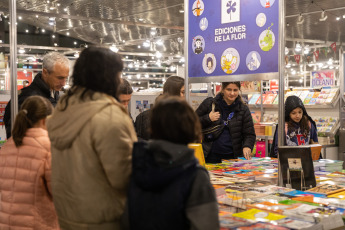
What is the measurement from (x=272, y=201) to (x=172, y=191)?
1.02m

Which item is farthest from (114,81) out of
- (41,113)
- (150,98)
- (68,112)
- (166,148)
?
(150,98)

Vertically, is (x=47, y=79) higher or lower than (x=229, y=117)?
higher

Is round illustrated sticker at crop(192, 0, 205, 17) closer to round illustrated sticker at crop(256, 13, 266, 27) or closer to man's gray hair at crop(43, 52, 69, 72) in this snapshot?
round illustrated sticker at crop(256, 13, 266, 27)

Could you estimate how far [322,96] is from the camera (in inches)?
305

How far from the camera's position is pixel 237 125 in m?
4.07

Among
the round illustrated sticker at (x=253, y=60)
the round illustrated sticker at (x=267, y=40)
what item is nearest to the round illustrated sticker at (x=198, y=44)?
the round illustrated sticker at (x=253, y=60)

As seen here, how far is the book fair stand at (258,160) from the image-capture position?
7.07 ft

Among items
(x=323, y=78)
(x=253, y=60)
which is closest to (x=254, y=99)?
(x=253, y=60)

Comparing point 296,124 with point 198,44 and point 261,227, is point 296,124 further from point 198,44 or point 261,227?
point 261,227

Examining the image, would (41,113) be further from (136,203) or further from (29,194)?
(136,203)

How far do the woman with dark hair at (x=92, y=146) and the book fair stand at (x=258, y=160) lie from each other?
1.86ft

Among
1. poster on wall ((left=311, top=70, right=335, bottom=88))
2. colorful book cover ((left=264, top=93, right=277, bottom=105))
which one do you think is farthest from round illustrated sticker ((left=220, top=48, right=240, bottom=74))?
poster on wall ((left=311, top=70, right=335, bottom=88))

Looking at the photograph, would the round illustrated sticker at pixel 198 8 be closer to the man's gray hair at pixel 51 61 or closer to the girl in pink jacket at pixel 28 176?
the man's gray hair at pixel 51 61

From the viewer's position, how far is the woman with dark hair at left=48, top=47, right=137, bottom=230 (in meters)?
1.72
